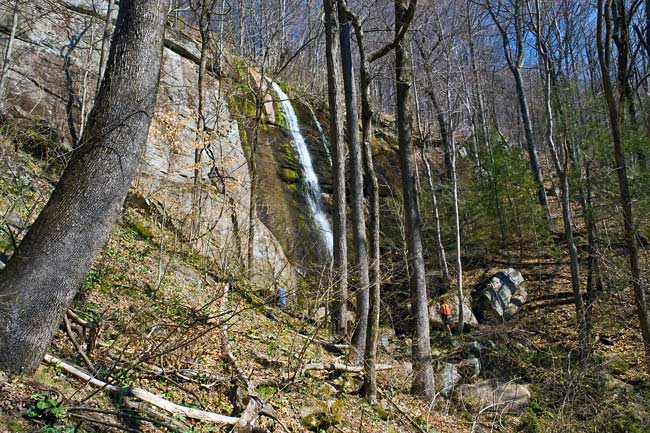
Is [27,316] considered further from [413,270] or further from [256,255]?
[256,255]

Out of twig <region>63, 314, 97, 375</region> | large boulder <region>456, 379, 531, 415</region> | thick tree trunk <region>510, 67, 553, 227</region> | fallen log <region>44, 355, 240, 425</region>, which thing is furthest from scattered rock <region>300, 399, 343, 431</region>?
thick tree trunk <region>510, 67, 553, 227</region>

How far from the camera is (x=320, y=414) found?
5289 mm

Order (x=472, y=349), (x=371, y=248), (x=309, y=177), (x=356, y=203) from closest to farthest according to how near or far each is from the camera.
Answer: (x=371, y=248) < (x=356, y=203) < (x=472, y=349) < (x=309, y=177)

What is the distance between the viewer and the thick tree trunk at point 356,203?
8.04 m

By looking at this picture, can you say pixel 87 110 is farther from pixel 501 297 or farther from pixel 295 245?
pixel 501 297

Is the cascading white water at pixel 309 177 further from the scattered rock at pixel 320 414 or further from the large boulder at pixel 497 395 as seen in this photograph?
the scattered rock at pixel 320 414

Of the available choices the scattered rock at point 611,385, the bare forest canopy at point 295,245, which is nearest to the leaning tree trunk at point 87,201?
the bare forest canopy at point 295,245

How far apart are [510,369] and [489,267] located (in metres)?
6.39

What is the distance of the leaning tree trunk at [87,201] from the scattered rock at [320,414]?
9.41ft

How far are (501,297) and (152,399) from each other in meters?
12.7

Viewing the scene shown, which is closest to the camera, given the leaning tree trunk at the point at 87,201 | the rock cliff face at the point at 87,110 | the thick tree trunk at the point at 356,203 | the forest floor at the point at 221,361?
the leaning tree trunk at the point at 87,201

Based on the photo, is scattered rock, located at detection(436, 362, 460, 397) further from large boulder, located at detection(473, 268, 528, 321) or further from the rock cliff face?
large boulder, located at detection(473, 268, 528, 321)

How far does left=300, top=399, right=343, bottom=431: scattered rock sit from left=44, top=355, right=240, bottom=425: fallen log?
129 centimetres

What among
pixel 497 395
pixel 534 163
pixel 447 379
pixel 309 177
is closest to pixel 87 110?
pixel 309 177
